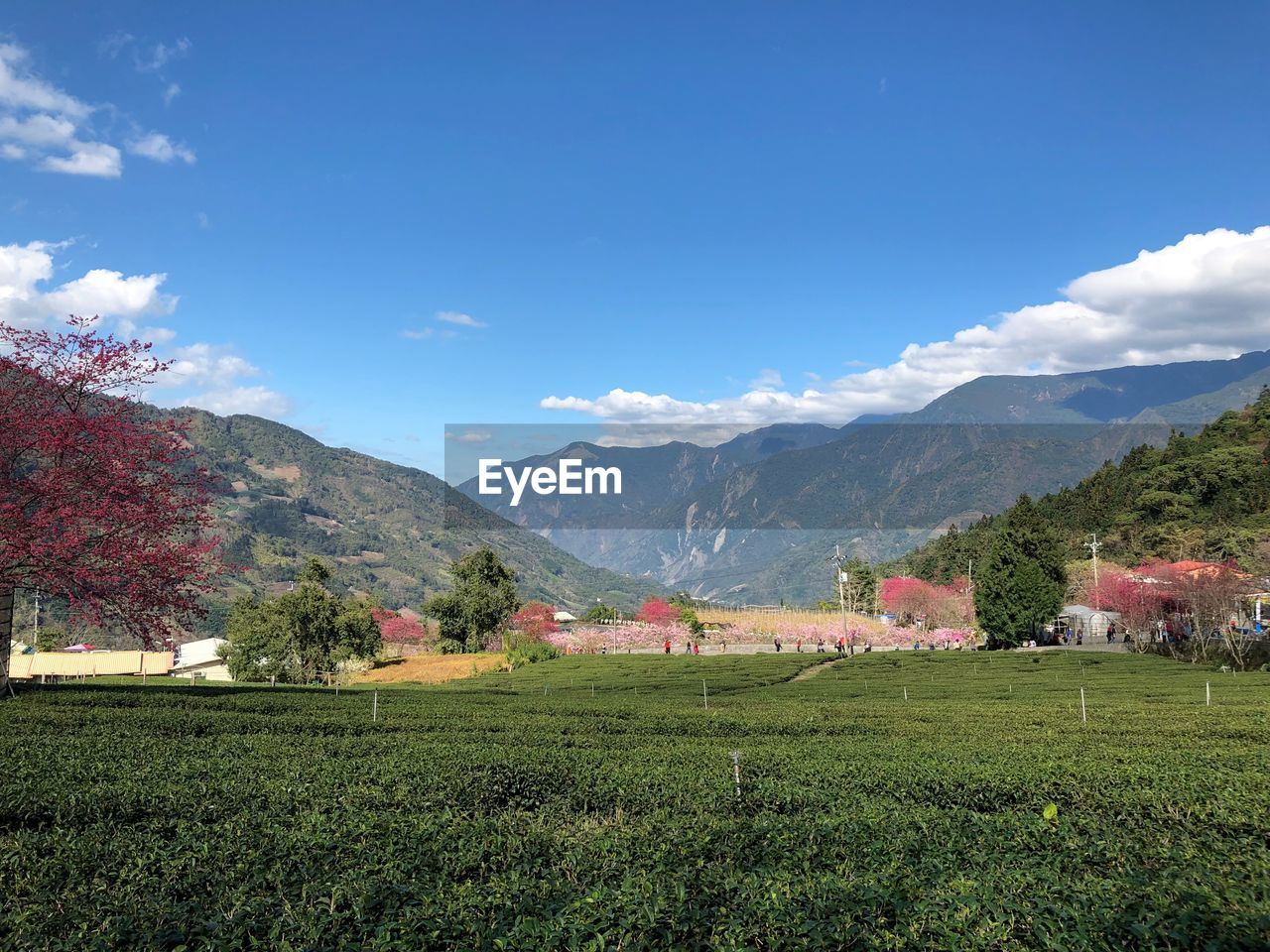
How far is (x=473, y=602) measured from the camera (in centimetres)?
A: 6406

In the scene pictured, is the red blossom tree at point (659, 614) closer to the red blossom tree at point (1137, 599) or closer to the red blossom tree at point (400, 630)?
the red blossom tree at point (400, 630)

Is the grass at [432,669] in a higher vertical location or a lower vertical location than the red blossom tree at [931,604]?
lower

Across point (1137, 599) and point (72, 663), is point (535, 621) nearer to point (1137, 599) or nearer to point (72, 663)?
point (72, 663)

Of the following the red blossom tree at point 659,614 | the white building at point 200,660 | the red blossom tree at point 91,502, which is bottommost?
the white building at point 200,660

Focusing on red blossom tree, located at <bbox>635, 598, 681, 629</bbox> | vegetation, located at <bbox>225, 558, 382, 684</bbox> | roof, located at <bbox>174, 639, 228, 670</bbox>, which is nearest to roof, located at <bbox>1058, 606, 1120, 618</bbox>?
red blossom tree, located at <bbox>635, 598, 681, 629</bbox>

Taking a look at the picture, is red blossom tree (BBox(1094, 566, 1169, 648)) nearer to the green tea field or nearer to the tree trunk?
the green tea field

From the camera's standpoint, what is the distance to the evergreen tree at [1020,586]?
62219 millimetres

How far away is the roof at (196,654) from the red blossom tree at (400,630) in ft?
48.3

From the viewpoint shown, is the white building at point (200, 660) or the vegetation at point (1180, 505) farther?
the vegetation at point (1180, 505)

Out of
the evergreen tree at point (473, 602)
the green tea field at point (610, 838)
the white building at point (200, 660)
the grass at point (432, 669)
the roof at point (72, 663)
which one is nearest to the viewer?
the green tea field at point (610, 838)

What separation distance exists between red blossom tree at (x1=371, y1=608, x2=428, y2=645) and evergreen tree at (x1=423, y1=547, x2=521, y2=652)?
14844 millimetres

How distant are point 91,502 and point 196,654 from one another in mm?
73068

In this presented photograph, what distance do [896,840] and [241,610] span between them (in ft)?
192

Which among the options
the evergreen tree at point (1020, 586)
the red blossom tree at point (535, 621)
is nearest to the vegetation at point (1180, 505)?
the evergreen tree at point (1020, 586)
